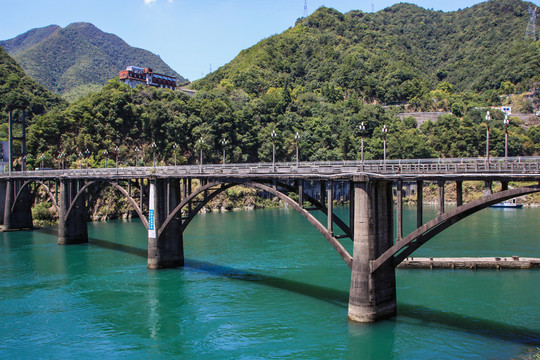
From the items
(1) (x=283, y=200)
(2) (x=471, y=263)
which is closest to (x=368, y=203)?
(1) (x=283, y=200)

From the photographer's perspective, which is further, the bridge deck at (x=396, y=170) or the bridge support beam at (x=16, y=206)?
the bridge support beam at (x=16, y=206)

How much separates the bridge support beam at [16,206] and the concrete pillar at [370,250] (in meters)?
66.8

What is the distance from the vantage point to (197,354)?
26594mm

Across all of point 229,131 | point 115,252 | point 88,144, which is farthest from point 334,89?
point 115,252

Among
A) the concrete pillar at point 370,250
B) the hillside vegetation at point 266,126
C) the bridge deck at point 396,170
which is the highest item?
the hillside vegetation at point 266,126

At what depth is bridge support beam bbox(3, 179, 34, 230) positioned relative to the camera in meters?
77.7

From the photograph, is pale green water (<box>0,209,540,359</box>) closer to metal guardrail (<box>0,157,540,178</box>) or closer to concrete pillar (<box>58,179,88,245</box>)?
concrete pillar (<box>58,179,88,245</box>)

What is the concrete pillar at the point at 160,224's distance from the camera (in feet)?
148

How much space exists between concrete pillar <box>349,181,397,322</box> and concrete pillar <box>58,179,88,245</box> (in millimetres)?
46421

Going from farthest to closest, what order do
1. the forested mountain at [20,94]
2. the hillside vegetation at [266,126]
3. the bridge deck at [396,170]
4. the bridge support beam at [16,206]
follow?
1. the forested mountain at [20,94]
2. the hillside vegetation at [266,126]
3. the bridge support beam at [16,206]
4. the bridge deck at [396,170]

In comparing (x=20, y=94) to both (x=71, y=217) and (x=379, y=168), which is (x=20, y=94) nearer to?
(x=71, y=217)

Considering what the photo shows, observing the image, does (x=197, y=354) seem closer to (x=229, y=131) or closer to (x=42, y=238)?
(x=42, y=238)

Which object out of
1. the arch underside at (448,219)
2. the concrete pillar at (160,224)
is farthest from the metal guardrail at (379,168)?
the arch underside at (448,219)

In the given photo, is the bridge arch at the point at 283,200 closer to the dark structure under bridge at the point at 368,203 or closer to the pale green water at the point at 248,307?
the dark structure under bridge at the point at 368,203
